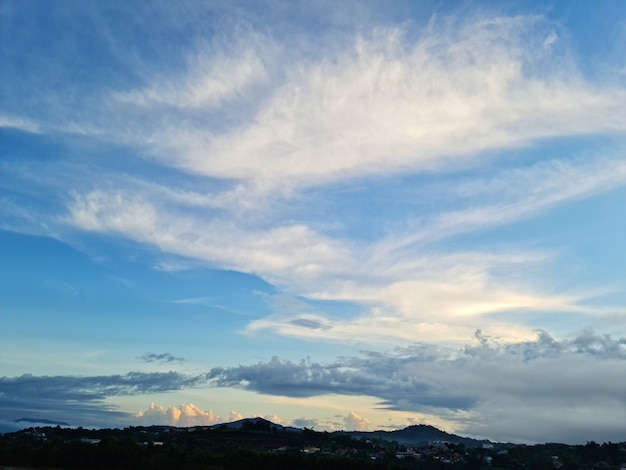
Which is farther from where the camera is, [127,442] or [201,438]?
[201,438]

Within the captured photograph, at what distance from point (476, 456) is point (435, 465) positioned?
2321cm

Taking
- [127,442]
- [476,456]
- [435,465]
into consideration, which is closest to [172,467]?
[127,442]

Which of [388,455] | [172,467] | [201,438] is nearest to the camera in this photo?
[172,467]

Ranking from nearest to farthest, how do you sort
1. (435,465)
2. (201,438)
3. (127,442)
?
(127,442) → (435,465) → (201,438)

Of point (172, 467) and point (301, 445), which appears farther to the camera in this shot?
point (301, 445)

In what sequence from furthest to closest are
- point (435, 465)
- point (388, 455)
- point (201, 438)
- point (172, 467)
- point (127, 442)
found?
point (201, 438)
point (388, 455)
point (435, 465)
point (127, 442)
point (172, 467)

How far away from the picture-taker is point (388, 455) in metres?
170

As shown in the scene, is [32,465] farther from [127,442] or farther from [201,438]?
[201,438]

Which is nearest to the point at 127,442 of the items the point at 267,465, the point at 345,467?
the point at 267,465

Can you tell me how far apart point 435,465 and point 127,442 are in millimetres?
85355

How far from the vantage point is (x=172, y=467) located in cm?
10394

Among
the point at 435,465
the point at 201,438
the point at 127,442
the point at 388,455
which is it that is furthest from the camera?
the point at 201,438

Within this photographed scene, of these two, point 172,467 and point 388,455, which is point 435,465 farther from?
point 172,467

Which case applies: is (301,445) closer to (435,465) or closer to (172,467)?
(435,465)
